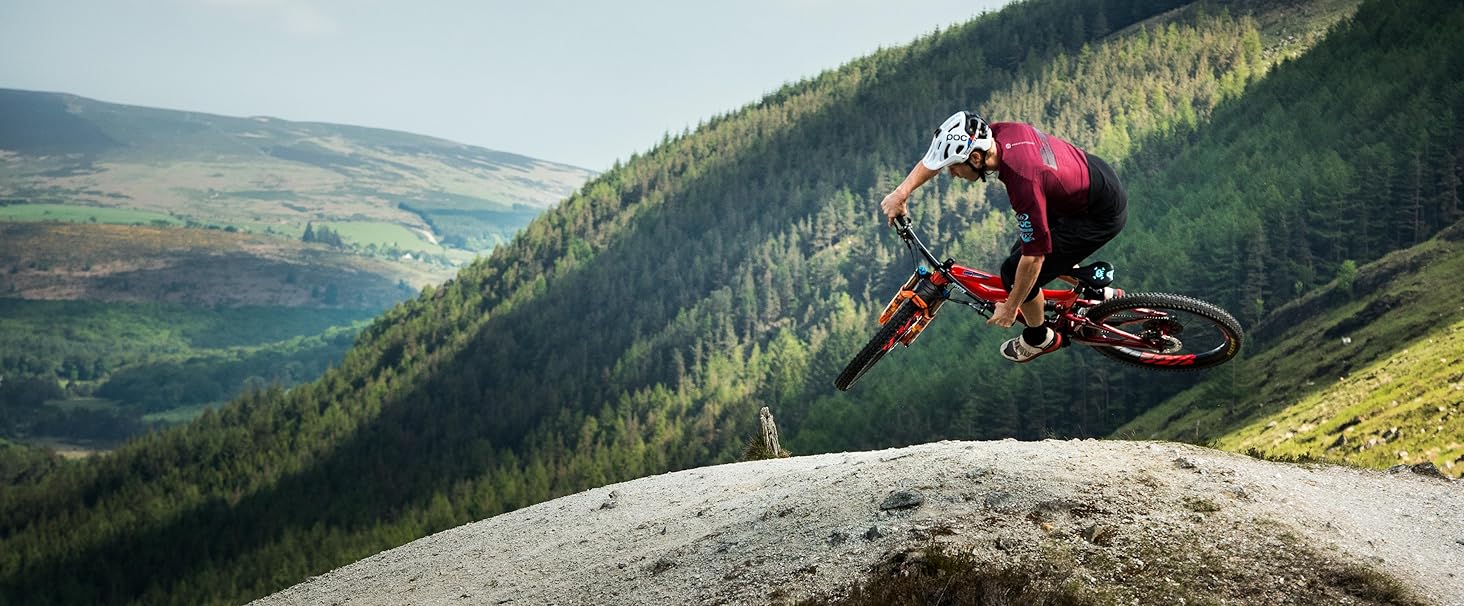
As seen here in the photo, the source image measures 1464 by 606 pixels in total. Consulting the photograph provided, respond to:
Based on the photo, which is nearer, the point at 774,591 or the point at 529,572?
the point at 774,591

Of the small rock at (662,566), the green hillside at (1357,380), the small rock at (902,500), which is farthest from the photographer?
the green hillside at (1357,380)

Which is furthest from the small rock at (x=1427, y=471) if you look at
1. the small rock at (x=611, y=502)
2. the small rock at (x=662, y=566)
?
the small rock at (x=611, y=502)

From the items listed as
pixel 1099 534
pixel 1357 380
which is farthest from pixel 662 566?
pixel 1357 380

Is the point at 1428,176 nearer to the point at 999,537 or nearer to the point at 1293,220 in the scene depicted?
the point at 1293,220

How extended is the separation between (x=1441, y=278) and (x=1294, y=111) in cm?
10032

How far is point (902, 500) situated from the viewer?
560 inches

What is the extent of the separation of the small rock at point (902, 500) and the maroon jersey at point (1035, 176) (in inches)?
157

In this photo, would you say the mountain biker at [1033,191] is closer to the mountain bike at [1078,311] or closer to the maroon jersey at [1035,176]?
the maroon jersey at [1035,176]

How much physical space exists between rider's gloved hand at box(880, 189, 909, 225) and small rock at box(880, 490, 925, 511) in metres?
3.87

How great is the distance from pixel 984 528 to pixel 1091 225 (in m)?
3.91

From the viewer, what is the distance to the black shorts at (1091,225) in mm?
12336

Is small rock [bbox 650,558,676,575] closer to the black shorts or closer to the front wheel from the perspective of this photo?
the black shorts

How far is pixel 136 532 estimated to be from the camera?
178250 mm

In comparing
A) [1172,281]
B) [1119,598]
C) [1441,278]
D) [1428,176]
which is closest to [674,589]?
[1119,598]
